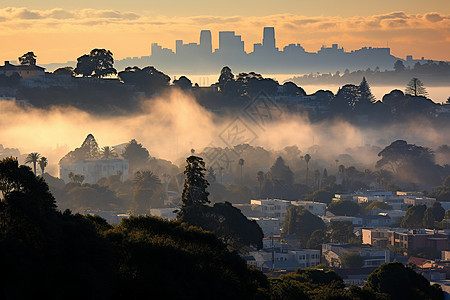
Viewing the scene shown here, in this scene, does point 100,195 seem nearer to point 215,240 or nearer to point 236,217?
point 236,217

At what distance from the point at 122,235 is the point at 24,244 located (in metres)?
6.74

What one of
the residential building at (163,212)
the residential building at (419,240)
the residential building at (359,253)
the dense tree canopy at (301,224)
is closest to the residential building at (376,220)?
the dense tree canopy at (301,224)

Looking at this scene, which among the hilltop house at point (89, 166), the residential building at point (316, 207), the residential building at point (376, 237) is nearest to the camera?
the residential building at point (376, 237)

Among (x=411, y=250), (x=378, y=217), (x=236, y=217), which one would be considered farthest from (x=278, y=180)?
(x=236, y=217)

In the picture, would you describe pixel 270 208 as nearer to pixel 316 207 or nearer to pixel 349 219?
pixel 316 207

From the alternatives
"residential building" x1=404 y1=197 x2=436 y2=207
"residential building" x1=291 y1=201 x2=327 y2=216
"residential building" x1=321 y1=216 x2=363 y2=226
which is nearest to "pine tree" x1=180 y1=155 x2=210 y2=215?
"residential building" x1=321 y1=216 x2=363 y2=226

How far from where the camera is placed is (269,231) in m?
A: 139

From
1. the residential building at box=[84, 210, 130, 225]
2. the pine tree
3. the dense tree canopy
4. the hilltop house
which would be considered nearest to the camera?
the pine tree

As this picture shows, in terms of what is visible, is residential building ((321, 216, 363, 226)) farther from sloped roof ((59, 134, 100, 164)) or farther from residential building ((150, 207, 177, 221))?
sloped roof ((59, 134, 100, 164))

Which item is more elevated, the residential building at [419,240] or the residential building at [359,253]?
the residential building at [419,240]

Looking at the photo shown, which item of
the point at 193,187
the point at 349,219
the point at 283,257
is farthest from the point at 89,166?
the point at 193,187

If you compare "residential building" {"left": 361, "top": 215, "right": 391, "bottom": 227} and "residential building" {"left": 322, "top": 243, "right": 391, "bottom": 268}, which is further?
"residential building" {"left": 361, "top": 215, "right": 391, "bottom": 227}

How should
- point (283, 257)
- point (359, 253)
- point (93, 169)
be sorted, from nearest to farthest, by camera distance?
point (283, 257) < point (359, 253) < point (93, 169)

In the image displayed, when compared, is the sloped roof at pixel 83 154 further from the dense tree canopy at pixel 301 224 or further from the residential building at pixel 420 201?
the dense tree canopy at pixel 301 224
